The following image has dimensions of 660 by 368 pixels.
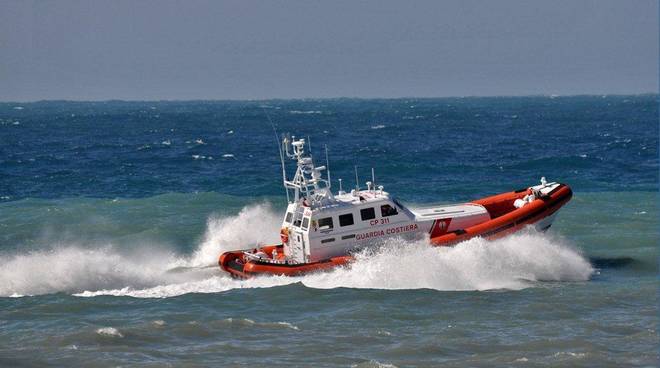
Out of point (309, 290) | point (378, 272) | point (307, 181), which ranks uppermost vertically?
point (307, 181)

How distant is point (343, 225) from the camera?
77.6ft

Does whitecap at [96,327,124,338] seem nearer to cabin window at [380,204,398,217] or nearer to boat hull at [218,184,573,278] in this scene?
boat hull at [218,184,573,278]

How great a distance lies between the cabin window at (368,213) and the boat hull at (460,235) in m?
1.11

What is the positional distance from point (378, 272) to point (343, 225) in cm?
164

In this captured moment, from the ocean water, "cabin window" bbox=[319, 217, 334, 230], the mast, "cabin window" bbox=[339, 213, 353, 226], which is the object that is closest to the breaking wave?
the ocean water

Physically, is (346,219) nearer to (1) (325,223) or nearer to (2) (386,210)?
(1) (325,223)

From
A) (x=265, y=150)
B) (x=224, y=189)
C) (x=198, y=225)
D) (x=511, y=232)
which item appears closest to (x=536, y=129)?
(x=265, y=150)

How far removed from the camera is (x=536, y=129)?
278 ft

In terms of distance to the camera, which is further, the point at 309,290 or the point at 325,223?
the point at 325,223

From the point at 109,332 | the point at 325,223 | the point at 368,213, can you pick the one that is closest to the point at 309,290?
the point at 325,223

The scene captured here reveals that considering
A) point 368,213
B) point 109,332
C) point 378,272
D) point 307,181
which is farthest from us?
point 307,181

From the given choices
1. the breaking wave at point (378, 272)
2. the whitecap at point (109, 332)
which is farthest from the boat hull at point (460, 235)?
the whitecap at point (109, 332)

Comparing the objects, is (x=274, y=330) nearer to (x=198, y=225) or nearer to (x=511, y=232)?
(x=511, y=232)

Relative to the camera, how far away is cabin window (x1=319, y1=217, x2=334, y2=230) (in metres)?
23.6
